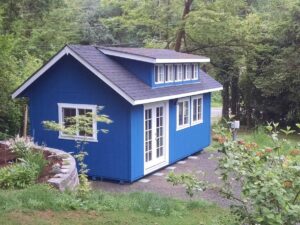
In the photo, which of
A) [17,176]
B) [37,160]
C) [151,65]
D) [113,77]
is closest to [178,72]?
[151,65]

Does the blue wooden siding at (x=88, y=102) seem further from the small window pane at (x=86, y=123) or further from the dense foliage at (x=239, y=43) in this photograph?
the dense foliage at (x=239, y=43)

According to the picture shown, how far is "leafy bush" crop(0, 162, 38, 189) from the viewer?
7969mm

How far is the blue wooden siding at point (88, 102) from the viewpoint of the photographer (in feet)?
39.1

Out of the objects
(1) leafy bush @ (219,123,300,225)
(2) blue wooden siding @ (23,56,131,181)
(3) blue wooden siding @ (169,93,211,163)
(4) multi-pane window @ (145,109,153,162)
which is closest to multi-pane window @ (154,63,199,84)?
(3) blue wooden siding @ (169,93,211,163)

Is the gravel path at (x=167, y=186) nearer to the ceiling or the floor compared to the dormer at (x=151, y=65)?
nearer to the floor

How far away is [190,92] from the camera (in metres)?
14.6

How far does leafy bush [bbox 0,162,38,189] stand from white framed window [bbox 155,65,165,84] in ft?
19.2

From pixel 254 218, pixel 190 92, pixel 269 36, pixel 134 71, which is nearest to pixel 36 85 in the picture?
pixel 134 71

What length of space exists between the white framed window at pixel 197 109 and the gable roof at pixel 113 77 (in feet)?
5.74

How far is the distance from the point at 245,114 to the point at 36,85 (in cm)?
1568

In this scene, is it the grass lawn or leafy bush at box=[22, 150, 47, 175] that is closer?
the grass lawn

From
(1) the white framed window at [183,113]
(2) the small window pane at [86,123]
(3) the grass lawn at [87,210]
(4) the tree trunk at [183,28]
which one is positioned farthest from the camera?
(4) the tree trunk at [183,28]

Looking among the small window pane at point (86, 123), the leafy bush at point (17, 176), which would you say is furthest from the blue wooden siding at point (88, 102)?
the leafy bush at point (17, 176)

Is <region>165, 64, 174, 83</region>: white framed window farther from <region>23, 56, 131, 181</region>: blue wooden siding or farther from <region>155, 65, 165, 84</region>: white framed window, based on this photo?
<region>23, 56, 131, 181</region>: blue wooden siding
